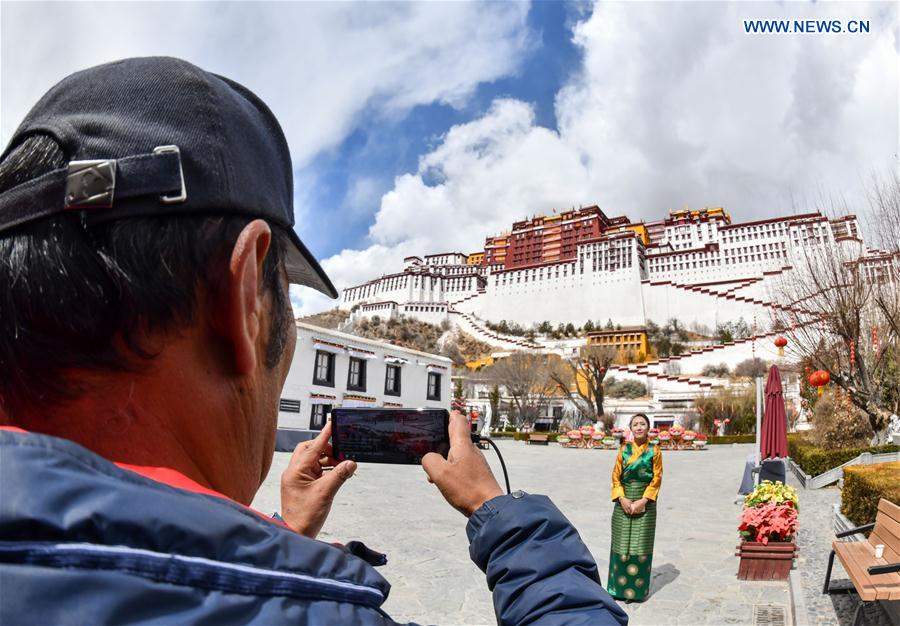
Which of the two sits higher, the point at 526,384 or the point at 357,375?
the point at 526,384

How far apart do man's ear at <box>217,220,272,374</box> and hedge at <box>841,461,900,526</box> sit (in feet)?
24.4

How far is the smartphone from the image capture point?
1.18m

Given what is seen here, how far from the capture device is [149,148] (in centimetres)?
62

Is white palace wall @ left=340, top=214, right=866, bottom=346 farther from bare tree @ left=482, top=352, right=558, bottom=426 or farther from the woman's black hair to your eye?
the woman's black hair

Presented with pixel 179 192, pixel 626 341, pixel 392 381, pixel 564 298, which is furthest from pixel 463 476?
pixel 564 298

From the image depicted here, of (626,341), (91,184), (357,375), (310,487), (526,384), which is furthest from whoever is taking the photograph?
(626,341)

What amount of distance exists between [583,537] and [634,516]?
6.50ft

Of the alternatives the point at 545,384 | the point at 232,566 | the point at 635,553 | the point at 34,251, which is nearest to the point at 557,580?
the point at 232,566

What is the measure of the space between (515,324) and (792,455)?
5393 centimetres

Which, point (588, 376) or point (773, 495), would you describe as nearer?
point (773, 495)

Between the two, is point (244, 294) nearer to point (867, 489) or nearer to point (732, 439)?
point (867, 489)

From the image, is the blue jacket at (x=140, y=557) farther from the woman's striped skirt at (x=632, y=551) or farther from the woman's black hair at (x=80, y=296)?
the woman's striped skirt at (x=632, y=551)

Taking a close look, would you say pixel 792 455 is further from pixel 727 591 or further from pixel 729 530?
pixel 727 591

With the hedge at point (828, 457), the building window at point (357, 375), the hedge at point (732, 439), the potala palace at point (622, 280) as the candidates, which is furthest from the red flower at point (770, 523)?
the potala palace at point (622, 280)
